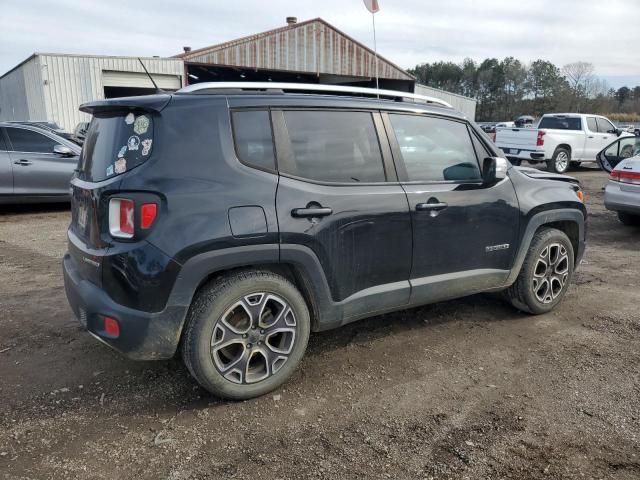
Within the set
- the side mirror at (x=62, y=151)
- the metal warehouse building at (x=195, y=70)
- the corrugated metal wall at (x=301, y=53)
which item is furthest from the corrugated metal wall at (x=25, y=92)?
the side mirror at (x=62, y=151)

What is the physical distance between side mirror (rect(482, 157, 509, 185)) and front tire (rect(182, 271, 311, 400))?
1.79 metres

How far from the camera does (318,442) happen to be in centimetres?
266

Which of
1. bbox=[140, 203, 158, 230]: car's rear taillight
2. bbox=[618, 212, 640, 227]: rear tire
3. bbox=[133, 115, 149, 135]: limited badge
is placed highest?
bbox=[133, 115, 149, 135]: limited badge

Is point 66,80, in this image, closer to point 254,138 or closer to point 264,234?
point 254,138

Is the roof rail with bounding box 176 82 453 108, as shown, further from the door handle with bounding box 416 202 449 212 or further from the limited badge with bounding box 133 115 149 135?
the door handle with bounding box 416 202 449 212

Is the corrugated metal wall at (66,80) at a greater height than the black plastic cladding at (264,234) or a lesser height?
greater

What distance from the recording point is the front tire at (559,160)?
15.8 m

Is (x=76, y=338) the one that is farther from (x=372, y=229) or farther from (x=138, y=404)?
(x=372, y=229)

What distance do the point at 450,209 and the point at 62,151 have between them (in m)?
8.03

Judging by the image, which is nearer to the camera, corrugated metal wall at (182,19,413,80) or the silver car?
the silver car

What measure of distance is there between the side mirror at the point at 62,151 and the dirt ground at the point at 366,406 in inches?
216

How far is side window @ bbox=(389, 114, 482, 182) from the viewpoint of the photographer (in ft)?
11.7

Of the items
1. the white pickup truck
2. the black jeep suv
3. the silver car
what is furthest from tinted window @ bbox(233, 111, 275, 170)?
the white pickup truck

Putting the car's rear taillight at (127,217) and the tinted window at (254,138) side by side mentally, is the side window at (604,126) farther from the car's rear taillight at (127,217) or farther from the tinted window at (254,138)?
the car's rear taillight at (127,217)
